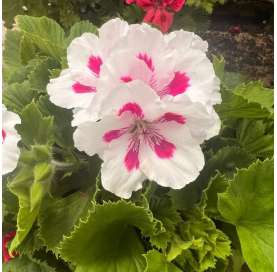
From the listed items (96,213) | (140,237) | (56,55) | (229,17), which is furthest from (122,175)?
(229,17)

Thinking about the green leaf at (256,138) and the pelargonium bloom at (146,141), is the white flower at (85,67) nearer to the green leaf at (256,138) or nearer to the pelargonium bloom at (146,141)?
the pelargonium bloom at (146,141)

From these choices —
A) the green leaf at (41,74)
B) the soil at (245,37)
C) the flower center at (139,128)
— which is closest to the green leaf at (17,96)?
the green leaf at (41,74)

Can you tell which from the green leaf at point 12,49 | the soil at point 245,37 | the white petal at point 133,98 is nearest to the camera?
the white petal at point 133,98

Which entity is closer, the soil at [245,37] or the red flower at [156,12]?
the red flower at [156,12]

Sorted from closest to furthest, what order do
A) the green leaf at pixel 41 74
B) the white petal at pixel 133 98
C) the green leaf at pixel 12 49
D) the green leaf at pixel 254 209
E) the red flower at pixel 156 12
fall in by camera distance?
→ the white petal at pixel 133 98 → the green leaf at pixel 254 209 → the green leaf at pixel 41 74 → the green leaf at pixel 12 49 → the red flower at pixel 156 12

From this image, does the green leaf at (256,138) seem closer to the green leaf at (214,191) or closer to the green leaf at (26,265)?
the green leaf at (214,191)

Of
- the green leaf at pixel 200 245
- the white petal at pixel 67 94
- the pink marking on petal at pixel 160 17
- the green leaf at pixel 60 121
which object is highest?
the white petal at pixel 67 94

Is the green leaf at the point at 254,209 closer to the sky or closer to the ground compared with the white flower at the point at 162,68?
closer to the ground
